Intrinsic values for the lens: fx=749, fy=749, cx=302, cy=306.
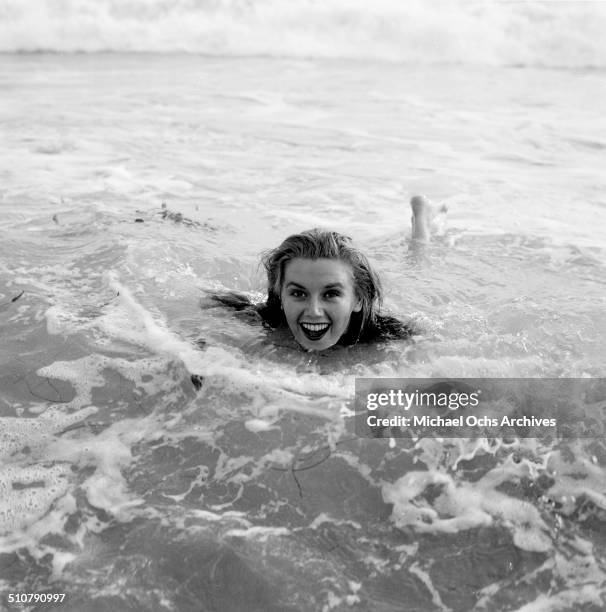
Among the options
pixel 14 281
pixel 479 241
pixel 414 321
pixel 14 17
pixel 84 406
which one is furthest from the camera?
pixel 14 17

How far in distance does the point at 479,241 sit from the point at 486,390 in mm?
2931

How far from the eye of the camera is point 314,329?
4352mm

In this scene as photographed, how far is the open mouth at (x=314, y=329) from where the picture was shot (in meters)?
4.33

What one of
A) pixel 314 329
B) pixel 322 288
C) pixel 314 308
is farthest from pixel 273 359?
pixel 322 288

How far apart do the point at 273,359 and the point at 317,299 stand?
453 millimetres

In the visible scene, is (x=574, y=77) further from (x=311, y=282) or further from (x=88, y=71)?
(x=311, y=282)

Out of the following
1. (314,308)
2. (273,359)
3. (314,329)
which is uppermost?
(314,308)

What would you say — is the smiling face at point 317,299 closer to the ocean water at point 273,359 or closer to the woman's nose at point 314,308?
the woman's nose at point 314,308

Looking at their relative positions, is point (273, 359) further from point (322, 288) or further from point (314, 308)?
point (322, 288)

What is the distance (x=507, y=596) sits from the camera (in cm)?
269

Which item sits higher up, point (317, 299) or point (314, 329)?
point (317, 299)


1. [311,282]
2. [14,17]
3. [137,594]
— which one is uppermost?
[14,17]

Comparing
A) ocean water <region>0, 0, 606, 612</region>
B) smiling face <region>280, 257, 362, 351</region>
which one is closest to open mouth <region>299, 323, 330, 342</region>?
smiling face <region>280, 257, 362, 351</region>

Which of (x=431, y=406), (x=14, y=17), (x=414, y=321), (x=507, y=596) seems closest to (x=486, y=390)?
(x=431, y=406)
